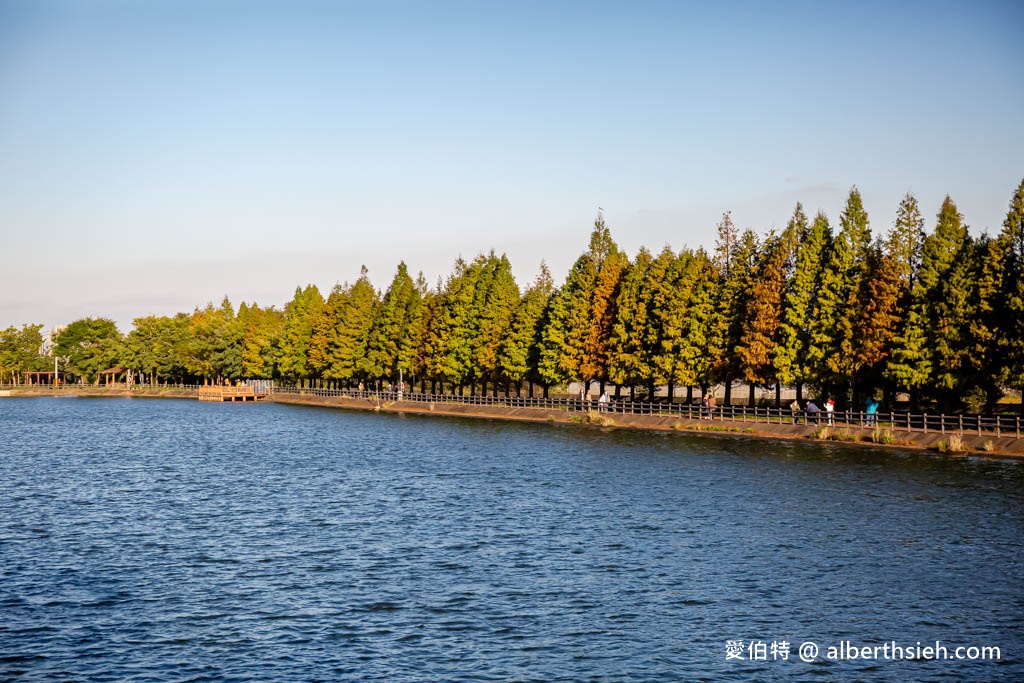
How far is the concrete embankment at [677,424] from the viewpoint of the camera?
51791 mm

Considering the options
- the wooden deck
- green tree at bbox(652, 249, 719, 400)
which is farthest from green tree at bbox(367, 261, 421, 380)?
green tree at bbox(652, 249, 719, 400)

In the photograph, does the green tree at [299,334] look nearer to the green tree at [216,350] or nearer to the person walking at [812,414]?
the green tree at [216,350]

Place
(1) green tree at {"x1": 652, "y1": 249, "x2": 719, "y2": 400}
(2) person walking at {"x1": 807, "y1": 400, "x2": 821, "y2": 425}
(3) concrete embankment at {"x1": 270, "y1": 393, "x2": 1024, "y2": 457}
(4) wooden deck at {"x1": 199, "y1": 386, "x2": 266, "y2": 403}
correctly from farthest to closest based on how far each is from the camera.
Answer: (4) wooden deck at {"x1": 199, "y1": 386, "x2": 266, "y2": 403} < (1) green tree at {"x1": 652, "y1": 249, "x2": 719, "y2": 400} < (2) person walking at {"x1": 807, "y1": 400, "x2": 821, "y2": 425} < (3) concrete embankment at {"x1": 270, "y1": 393, "x2": 1024, "y2": 457}

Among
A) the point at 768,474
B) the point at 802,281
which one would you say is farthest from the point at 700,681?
the point at 802,281

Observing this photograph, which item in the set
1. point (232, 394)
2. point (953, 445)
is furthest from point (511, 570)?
point (232, 394)

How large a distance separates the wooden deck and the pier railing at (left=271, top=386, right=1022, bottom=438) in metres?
59.6

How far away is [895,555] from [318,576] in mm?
17942

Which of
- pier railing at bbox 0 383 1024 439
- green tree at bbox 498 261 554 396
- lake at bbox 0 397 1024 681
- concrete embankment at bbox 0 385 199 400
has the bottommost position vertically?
lake at bbox 0 397 1024 681

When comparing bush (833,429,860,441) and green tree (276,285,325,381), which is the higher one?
green tree (276,285,325,381)

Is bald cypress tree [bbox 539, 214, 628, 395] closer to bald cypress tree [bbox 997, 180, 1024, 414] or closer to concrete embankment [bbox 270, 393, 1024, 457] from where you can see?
concrete embankment [bbox 270, 393, 1024, 457]

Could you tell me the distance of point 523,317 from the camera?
96125 millimetres

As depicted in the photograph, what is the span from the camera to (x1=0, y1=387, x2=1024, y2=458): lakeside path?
52.1 m

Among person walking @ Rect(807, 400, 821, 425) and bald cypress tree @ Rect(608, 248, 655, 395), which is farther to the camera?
bald cypress tree @ Rect(608, 248, 655, 395)

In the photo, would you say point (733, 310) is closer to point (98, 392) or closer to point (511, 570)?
point (511, 570)
